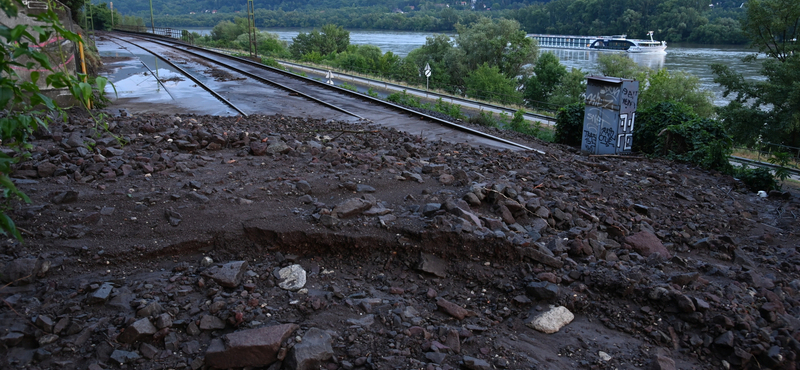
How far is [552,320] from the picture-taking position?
15.4ft

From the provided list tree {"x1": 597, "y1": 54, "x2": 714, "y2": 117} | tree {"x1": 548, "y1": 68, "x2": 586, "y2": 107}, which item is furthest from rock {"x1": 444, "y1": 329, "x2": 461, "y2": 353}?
tree {"x1": 548, "y1": 68, "x2": 586, "y2": 107}

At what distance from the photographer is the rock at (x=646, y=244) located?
6367 millimetres

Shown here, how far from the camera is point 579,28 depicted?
124 m

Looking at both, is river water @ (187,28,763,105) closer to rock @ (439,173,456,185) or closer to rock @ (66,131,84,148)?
rock @ (439,173,456,185)

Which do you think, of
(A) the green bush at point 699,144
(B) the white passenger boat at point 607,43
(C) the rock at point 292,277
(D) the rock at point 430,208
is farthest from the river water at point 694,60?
(C) the rock at point 292,277

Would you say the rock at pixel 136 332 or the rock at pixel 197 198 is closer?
the rock at pixel 136 332

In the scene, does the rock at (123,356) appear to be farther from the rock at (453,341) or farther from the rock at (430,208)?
the rock at (430,208)

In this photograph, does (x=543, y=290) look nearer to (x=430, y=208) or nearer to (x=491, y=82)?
(x=430, y=208)

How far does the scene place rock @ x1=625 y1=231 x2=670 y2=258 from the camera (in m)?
6.37

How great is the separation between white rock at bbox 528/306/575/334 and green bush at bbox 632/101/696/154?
34.8ft

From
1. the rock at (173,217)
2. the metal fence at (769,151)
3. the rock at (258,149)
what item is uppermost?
the rock at (258,149)

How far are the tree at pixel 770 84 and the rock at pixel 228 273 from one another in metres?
34.9

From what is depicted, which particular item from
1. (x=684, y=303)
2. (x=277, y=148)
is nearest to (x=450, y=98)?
(x=277, y=148)

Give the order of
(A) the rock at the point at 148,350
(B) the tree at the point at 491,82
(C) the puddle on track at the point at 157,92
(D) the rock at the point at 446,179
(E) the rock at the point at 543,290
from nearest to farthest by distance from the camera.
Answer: (A) the rock at the point at 148,350 → (E) the rock at the point at 543,290 → (D) the rock at the point at 446,179 → (C) the puddle on track at the point at 157,92 → (B) the tree at the point at 491,82
